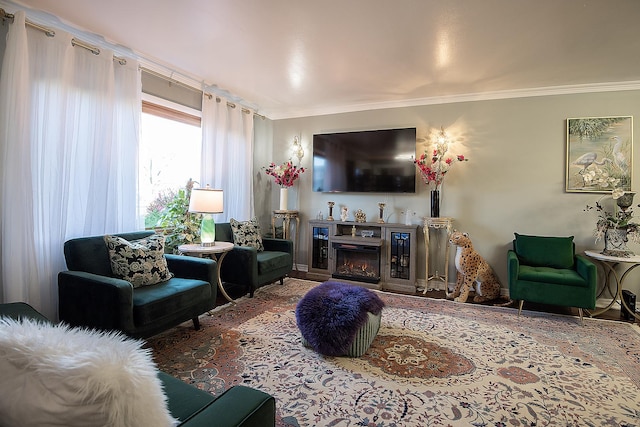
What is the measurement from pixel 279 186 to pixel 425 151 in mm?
2408

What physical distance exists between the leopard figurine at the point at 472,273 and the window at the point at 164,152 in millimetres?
3430

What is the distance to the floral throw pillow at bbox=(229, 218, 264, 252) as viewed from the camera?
4.02 m

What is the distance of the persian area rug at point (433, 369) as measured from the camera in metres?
1.79

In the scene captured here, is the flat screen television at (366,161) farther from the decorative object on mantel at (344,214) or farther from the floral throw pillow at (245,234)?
the floral throw pillow at (245,234)

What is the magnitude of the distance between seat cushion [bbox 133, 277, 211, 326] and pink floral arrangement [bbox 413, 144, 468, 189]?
304cm

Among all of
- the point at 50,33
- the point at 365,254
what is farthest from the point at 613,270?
the point at 50,33

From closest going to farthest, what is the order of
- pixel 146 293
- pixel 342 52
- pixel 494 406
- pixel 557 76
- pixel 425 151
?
pixel 494 406
pixel 146 293
pixel 342 52
pixel 557 76
pixel 425 151

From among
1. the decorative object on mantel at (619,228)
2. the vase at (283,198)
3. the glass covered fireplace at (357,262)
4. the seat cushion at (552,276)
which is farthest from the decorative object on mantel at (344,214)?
the decorative object on mantel at (619,228)

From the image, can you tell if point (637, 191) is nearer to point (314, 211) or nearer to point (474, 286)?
point (474, 286)

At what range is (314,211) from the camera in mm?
5125

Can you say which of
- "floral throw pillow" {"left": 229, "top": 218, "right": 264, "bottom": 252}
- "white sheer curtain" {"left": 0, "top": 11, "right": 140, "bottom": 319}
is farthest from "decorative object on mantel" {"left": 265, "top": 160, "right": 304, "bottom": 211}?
"white sheer curtain" {"left": 0, "top": 11, "right": 140, "bottom": 319}

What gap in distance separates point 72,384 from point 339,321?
1.80 metres

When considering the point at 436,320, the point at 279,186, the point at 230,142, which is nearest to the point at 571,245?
the point at 436,320

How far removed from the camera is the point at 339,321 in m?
2.29
